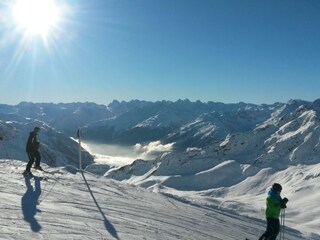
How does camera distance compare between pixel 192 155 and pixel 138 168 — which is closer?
pixel 192 155

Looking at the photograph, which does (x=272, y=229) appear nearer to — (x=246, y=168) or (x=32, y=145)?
(x=32, y=145)

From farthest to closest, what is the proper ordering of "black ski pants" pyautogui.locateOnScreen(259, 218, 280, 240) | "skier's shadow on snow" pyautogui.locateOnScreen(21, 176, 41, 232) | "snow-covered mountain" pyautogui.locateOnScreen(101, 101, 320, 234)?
1. "snow-covered mountain" pyautogui.locateOnScreen(101, 101, 320, 234)
2. "black ski pants" pyautogui.locateOnScreen(259, 218, 280, 240)
3. "skier's shadow on snow" pyautogui.locateOnScreen(21, 176, 41, 232)

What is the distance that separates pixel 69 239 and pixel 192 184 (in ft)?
374

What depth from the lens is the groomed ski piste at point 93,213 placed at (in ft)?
46.1

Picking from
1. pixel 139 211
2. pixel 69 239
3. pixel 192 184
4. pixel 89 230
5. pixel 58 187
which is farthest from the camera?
pixel 192 184

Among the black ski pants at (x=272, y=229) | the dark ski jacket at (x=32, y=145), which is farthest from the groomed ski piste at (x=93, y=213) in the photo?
the black ski pants at (x=272, y=229)

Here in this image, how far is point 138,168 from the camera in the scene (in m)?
156

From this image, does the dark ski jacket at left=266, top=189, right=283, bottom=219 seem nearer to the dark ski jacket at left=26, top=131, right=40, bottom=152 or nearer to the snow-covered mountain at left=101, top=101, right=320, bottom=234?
the dark ski jacket at left=26, top=131, right=40, bottom=152

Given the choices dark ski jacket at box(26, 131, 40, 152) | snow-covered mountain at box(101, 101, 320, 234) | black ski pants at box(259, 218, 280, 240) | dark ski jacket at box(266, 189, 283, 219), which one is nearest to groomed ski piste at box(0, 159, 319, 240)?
dark ski jacket at box(26, 131, 40, 152)

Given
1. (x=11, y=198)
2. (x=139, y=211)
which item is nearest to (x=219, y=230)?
(x=139, y=211)

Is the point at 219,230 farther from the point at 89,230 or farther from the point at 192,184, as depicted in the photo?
the point at 192,184

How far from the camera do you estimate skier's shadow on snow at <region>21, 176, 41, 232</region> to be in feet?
45.6

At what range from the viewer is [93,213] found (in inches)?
682

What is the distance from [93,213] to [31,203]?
2342 mm
